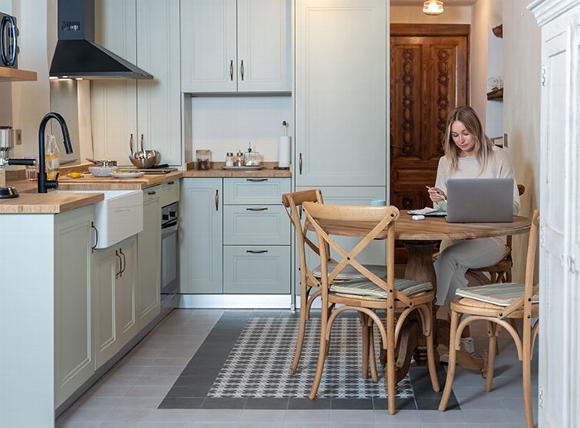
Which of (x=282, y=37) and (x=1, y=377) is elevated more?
(x=282, y=37)

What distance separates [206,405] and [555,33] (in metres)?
2.12

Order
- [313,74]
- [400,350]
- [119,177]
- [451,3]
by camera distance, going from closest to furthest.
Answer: [400,350] → [119,177] → [313,74] → [451,3]

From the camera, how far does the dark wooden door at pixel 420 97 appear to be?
799cm

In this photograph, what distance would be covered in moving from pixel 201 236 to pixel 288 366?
1.73m

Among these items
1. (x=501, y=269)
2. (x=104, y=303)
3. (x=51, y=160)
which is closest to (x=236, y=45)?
(x=51, y=160)

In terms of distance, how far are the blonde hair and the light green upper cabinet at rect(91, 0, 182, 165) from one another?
2144 mm

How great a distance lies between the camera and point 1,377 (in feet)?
11.0

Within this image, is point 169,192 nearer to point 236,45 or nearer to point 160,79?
point 160,79

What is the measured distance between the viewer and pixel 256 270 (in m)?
5.91

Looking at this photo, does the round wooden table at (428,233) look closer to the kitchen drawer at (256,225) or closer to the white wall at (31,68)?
the kitchen drawer at (256,225)

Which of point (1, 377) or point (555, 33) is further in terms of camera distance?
point (1, 377)

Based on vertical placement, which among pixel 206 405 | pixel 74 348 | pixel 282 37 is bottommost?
pixel 206 405

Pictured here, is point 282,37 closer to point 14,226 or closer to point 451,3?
point 451,3

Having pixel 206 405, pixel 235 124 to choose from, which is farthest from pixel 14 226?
pixel 235 124
